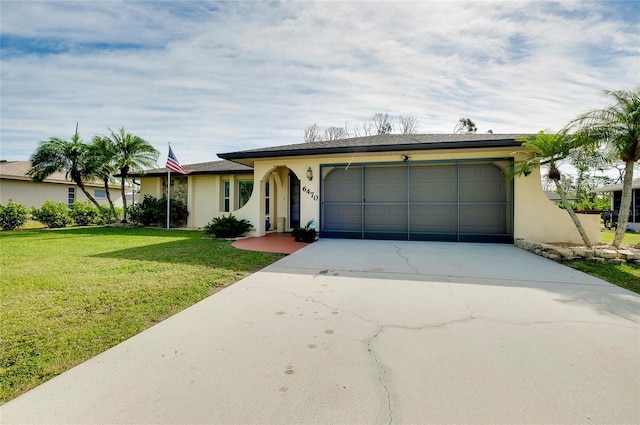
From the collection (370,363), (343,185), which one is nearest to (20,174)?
(343,185)

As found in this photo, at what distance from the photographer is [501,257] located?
7066 mm

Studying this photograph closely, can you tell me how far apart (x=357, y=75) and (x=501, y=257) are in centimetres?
906

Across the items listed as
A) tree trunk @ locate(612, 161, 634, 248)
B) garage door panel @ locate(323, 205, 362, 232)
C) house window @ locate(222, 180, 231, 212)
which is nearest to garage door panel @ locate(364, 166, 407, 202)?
garage door panel @ locate(323, 205, 362, 232)

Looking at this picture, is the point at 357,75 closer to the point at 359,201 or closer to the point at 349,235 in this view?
the point at 359,201

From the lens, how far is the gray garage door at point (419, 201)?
959 centimetres

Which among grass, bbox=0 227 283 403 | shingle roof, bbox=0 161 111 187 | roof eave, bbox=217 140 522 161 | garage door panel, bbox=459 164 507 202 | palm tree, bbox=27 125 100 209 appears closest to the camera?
grass, bbox=0 227 283 403

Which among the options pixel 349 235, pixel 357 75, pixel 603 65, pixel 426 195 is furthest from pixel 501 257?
pixel 357 75

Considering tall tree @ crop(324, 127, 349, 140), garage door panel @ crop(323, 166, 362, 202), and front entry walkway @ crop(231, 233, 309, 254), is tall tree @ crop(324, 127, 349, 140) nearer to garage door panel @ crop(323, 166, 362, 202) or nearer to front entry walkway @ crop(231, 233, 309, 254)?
garage door panel @ crop(323, 166, 362, 202)

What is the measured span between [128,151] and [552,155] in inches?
696

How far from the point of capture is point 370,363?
242cm

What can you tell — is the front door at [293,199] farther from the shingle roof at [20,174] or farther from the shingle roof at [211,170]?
the shingle roof at [20,174]

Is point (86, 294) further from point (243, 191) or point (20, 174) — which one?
point (20, 174)

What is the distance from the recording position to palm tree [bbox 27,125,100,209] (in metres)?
14.2

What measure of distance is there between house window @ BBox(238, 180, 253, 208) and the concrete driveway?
1046 centimetres
